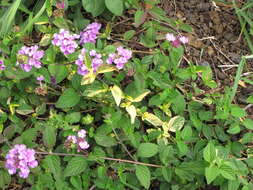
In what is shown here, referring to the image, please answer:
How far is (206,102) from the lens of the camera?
1734 millimetres

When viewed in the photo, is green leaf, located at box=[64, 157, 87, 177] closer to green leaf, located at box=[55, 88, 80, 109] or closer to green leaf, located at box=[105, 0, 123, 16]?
green leaf, located at box=[55, 88, 80, 109]

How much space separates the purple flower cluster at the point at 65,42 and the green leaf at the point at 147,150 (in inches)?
17.2

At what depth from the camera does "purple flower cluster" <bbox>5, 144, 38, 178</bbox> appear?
4.59 feet

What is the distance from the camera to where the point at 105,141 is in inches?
61.1

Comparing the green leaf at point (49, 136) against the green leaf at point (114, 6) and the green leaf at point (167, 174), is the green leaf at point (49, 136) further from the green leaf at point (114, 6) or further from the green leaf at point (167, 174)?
the green leaf at point (114, 6)

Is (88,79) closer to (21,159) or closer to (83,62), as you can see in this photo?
(83,62)

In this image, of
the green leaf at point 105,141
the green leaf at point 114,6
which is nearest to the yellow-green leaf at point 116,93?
the green leaf at point 105,141

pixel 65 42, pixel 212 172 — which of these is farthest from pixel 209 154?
pixel 65 42

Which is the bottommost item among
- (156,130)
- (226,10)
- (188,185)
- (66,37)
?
(188,185)

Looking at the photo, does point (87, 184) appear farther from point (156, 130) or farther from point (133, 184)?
point (156, 130)

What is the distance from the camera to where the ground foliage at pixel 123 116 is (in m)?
1.53

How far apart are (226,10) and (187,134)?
84 centimetres

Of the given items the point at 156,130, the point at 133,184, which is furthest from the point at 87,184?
the point at 156,130

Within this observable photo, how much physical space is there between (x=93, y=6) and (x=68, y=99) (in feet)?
1.54
